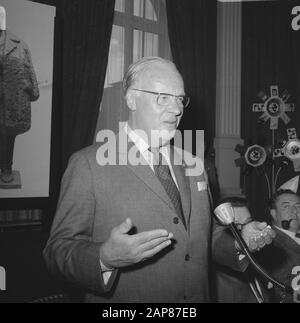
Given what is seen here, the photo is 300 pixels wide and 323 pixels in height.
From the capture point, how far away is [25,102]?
239cm

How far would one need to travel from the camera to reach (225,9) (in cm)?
400

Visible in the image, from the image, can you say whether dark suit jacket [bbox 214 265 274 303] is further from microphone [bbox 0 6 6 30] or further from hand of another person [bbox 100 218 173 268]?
microphone [bbox 0 6 6 30]

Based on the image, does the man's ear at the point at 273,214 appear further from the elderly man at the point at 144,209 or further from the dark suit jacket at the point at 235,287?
the elderly man at the point at 144,209

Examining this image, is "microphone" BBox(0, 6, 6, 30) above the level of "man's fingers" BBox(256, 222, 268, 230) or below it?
above

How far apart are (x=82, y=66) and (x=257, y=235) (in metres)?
2.20

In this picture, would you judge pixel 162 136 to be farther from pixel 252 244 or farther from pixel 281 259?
pixel 281 259

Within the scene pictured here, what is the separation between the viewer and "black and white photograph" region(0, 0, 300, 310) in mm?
1217

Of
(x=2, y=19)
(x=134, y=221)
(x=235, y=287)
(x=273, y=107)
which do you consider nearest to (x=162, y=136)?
(x=134, y=221)

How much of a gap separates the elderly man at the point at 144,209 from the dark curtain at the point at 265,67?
3062 millimetres

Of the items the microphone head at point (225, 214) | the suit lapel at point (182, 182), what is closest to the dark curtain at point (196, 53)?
the suit lapel at point (182, 182)

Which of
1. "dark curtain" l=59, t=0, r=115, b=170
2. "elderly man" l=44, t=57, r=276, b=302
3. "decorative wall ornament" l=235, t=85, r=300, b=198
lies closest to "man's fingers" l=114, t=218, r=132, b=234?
"elderly man" l=44, t=57, r=276, b=302

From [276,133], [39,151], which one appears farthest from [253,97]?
[39,151]

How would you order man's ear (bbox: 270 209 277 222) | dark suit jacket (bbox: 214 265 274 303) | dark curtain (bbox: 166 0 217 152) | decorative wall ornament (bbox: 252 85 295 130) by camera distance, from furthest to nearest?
decorative wall ornament (bbox: 252 85 295 130) → dark curtain (bbox: 166 0 217 152) → man's ear (bbox: 270 209 277 222) → dark suit jacket (bbox: 214 265 274 303)
